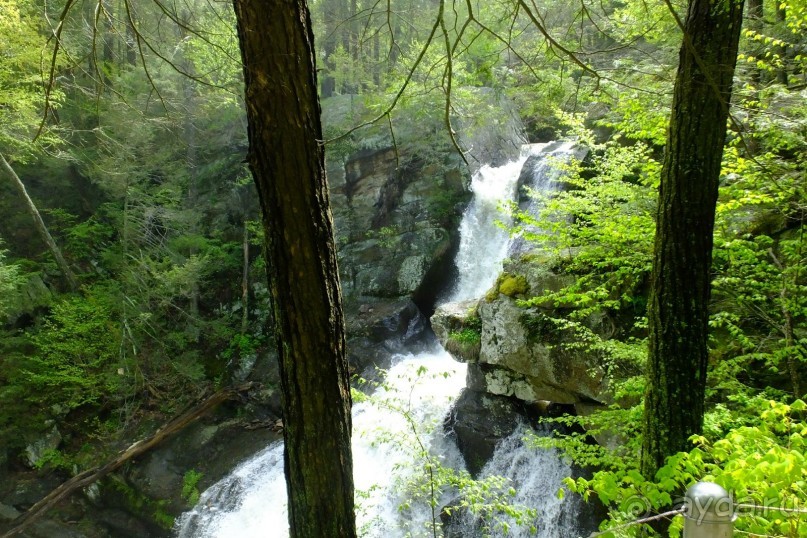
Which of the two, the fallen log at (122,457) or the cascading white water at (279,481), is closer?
the cascading white water at (279,481)

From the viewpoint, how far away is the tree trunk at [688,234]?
2.51 meters

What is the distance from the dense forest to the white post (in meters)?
0.44

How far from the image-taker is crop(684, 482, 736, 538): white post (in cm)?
108

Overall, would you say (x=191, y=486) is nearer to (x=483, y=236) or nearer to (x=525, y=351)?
(x=525, y=351)

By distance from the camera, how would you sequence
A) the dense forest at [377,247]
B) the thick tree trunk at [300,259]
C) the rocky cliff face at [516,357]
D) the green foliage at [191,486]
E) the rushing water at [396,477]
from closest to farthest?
the thick tree trunk at [300,259]
the dense forest at [377,247]
the rocky cliff face at [516,357]
the rushing water at [396,477]
the green foliage at [191,486]

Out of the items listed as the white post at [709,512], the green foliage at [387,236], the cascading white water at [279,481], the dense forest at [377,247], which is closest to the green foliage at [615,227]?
the dense forest at [377,247]

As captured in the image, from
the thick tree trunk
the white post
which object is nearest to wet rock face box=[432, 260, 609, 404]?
the thick tree trunk

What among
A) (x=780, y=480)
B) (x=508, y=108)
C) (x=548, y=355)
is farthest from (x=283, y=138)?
(x=508, y=108)

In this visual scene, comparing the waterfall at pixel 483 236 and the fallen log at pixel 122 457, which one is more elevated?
the waterfall at pixel 483 236

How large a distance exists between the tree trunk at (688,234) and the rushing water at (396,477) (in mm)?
2203

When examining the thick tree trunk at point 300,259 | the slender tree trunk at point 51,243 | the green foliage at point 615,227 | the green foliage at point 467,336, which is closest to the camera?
the thick tree trunk at point 300,259

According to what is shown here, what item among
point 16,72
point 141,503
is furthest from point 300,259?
point 16,72

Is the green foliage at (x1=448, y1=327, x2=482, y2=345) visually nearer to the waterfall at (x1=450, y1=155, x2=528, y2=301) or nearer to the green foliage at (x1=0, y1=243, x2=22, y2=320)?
the waterfall at (x1=450, y1=155, x2=528, y2=301)

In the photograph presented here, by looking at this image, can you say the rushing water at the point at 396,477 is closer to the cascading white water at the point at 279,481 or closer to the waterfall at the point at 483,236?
the cascading white water at the point at 279,481
